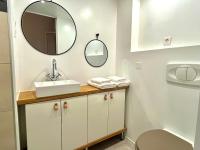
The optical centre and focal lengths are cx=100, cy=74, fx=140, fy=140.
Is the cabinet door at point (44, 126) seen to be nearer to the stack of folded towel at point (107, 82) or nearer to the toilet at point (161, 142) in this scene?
the stack of folded towel at point (107, 82)

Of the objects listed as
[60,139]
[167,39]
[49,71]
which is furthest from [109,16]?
[60,139]

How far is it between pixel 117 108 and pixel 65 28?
51.8 inches

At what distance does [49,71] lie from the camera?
70.1 inches

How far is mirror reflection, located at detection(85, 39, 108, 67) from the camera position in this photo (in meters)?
2.08

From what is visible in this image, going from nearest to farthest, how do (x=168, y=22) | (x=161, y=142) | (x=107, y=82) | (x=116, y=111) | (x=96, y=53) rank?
1. (x=161, y=142)
2. (x=168, y=22)
3. (x=107, y=82)
4. (x=116, y=111)
5. (x=96, y=53)

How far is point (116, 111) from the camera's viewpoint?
2.00 meters

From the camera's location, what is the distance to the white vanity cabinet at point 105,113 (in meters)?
1.77

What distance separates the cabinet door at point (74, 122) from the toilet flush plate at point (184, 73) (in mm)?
998

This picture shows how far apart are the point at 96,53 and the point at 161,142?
1430 millimetres

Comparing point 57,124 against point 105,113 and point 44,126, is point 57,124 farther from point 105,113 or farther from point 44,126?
point 105,113

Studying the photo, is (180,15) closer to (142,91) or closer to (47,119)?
(142,91)

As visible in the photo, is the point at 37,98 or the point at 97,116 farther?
the point at 97,116

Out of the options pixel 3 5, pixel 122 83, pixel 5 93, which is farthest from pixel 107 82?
pixel 3 5

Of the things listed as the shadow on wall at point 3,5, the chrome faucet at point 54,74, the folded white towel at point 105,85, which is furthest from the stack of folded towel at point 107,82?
the shadow on wall at point 3,5
